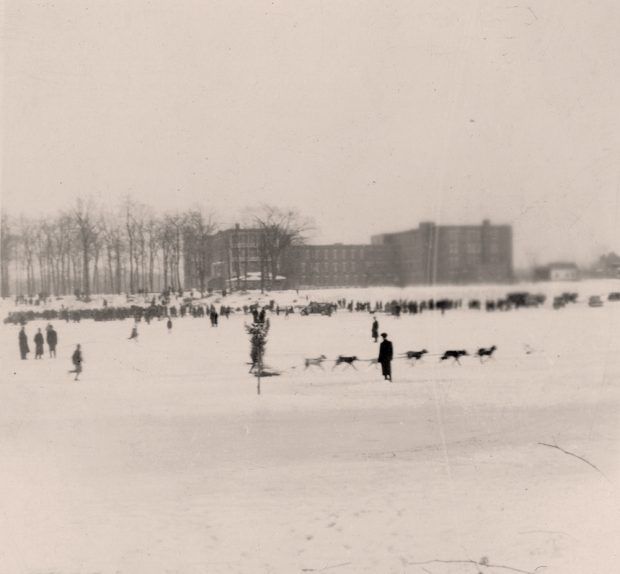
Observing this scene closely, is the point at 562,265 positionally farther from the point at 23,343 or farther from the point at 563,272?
the point at 23,343

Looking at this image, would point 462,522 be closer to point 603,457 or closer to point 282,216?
point 603,457

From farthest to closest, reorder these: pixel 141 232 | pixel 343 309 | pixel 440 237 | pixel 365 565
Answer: pixel 343 309 < pixel 141 232 < pixel 440 237 < pixel 365 565

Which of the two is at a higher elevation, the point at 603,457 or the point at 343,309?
the point at 343,309

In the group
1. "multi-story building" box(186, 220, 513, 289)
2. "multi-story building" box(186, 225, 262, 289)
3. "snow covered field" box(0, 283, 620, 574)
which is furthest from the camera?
→ "multi-story building" box(186, 225, 262, 289)

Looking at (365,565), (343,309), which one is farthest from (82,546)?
(343,309)

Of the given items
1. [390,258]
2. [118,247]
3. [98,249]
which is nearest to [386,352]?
[390,258]

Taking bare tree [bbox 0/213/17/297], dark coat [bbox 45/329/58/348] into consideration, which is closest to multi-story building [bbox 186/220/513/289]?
dark coat [bbox 45/329/58/348]

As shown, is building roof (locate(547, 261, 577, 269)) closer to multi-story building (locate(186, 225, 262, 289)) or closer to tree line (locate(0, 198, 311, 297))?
tree line (locate(0, 198, 311, 297))
